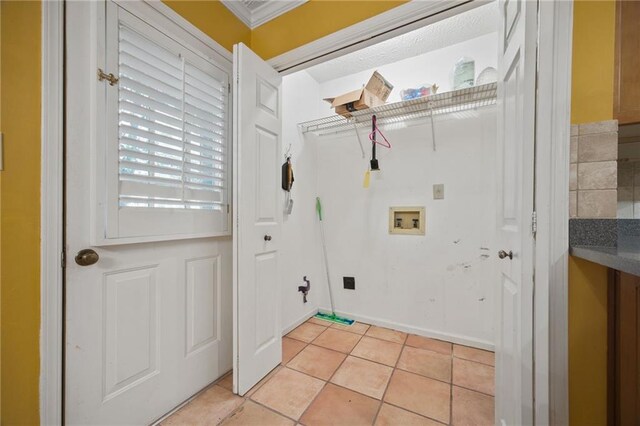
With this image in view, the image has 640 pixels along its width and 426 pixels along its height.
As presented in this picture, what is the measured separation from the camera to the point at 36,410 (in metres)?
0.86

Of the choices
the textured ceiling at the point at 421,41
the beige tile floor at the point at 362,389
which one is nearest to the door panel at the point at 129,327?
the beige tile floor at the point at 362,389

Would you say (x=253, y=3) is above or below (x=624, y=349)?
above

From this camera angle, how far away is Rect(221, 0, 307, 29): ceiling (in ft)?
4.94

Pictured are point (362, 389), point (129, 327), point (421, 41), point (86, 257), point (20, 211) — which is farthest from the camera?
point (421, 41)

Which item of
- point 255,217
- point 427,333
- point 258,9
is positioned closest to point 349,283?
point 427,333

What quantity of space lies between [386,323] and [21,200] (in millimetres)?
2420

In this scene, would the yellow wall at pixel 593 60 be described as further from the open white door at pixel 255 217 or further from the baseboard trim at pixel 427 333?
the baseboard trim at pixel 427 333

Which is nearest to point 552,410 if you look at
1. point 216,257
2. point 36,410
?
point 216,257

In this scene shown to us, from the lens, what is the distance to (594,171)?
2.49 feet

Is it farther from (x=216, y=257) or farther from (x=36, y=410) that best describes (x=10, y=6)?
(x=36, y=410)

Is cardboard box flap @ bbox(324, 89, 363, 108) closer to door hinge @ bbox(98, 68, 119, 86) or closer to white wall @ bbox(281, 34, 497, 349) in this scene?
white wall @ bbox(281, 34, 497, 349)

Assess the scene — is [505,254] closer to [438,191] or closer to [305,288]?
[438,191]

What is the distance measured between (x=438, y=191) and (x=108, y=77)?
217 centimetres

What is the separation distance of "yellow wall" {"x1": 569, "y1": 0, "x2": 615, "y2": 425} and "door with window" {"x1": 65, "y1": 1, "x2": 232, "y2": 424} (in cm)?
161
